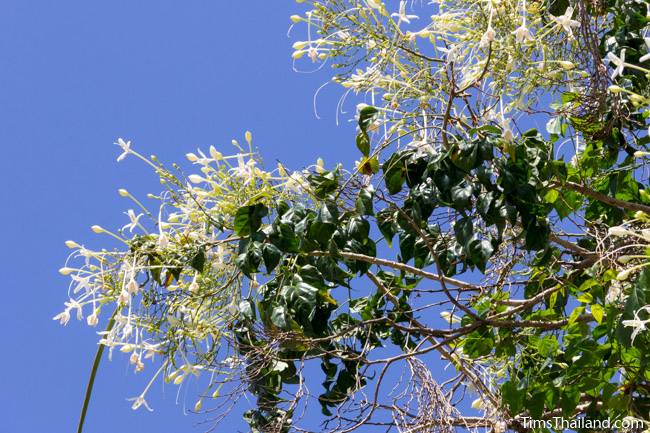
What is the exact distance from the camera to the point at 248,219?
2.41 meters

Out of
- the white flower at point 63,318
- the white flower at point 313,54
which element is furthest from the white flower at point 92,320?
the white flower at point 313,54

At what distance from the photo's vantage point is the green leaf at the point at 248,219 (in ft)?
7.89

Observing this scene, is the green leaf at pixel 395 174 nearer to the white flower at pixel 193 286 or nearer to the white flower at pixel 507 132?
the white flower at pixel 507 132

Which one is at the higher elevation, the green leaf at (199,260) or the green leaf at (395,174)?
the green leaf at (395,174)

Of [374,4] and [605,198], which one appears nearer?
[374,4]

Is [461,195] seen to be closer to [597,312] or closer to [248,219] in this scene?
[597,312]

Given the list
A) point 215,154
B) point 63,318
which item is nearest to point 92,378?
point 63,318

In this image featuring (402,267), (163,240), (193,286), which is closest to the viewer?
(163,240)

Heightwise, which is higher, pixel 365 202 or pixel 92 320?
pixel 365 202

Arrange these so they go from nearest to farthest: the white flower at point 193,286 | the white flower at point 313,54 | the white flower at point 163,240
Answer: the white flower at point 163,240 → the white flower at point 313,54 → the white flower at point 193,286

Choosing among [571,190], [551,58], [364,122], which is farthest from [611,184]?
[364,122]

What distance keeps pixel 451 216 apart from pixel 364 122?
0.33 meters

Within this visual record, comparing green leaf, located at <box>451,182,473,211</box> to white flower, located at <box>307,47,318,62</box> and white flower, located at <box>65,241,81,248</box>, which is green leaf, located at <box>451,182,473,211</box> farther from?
white flower, located at <box>65,241,81,248</box>

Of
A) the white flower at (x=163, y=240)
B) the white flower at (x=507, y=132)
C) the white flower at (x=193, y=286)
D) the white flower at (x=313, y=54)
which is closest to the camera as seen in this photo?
the white flower at (x=507, y=132)
